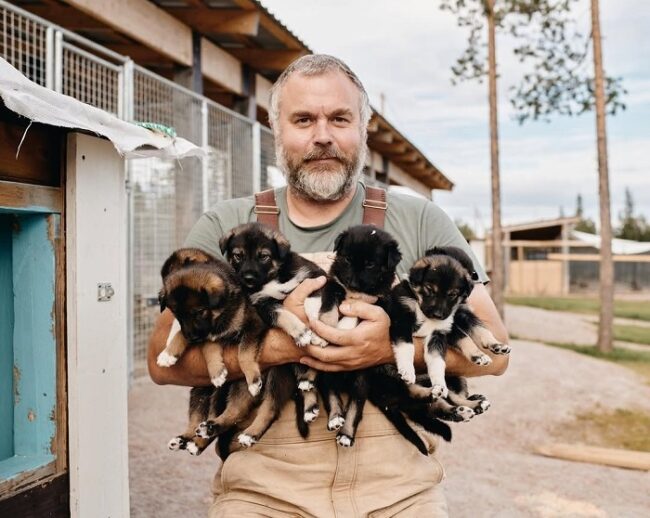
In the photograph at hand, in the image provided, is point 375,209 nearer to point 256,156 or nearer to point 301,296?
point 301,296

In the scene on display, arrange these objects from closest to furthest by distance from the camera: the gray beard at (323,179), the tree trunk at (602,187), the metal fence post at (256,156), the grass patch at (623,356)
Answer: the gray beard at (323,179) < the metal fence post at (256,156) < the grass patch at (623,356) < the tree trunk at (602,187)

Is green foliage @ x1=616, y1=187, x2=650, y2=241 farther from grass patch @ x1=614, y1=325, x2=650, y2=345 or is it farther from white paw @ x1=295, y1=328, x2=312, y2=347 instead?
white paw @ x1=295, y1=328, x2=312, y2=347

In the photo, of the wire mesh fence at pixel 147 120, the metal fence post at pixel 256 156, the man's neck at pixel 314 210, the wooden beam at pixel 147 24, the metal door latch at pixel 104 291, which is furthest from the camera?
the metal fence post at pixel 256 156

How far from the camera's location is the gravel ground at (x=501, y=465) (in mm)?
5727

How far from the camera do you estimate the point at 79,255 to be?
11.0 ft

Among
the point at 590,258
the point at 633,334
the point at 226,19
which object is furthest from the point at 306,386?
the point at 590,258

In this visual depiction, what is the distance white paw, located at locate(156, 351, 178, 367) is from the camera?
2.98 m

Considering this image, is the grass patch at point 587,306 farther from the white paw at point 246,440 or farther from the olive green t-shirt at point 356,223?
the white paw at point 246,440

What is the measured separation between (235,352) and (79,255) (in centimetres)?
95

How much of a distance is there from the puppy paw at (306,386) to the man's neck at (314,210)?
75 centimetres

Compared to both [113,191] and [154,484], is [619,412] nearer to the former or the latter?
[154,484]

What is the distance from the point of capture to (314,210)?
3.34m

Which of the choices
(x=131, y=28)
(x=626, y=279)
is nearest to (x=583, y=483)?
(x=131, y=28)

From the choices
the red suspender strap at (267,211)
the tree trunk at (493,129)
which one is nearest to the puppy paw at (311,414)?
the red suspender strap at (267,211)
